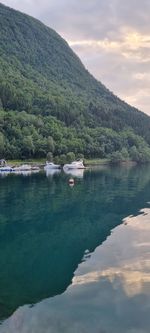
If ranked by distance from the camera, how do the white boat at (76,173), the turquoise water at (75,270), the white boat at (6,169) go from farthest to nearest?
the white boat at (6,169)
the white boat at (76,173)
the turquoise water at (75,270)

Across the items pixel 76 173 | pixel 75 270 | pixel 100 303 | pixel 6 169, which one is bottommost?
pixel 100 303

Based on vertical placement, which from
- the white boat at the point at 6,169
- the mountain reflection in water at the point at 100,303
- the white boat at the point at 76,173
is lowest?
the mountain reflection in water at the point at 100,303

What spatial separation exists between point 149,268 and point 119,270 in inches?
80.7

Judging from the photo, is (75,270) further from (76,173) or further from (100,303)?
(76,173)

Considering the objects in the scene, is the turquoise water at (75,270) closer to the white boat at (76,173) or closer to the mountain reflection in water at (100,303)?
the mountain reflection in water at (100,303)

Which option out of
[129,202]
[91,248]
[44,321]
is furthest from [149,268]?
[129,202]

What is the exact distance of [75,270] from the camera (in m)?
29.5

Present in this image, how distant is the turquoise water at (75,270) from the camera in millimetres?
21391

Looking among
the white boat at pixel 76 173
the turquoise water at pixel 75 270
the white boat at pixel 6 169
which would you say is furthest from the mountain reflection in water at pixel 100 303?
the white boat at pixel 6 169

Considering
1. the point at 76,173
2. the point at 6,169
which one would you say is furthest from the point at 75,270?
the point at 6,169

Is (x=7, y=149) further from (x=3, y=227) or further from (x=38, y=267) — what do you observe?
(x=38, y=267)

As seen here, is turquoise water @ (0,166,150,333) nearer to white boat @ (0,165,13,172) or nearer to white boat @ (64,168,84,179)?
white boat @ (64,168,84,179)

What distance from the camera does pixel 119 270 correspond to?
29.2 m

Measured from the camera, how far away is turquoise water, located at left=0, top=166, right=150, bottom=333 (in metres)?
21.4
